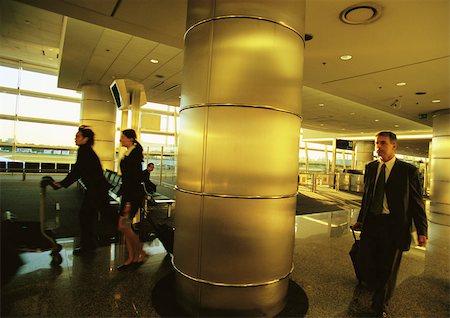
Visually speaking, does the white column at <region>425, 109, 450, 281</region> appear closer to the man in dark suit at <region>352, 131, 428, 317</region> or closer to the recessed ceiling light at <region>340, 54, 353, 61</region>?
the recessed ceiling light at <region>340, 54, 353, 61</region>

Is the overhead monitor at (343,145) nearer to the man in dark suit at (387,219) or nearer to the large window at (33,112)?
the large window at (33,112)

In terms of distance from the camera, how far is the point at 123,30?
4742 millimetres

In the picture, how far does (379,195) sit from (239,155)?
1.55 meters

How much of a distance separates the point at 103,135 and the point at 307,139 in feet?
66.4

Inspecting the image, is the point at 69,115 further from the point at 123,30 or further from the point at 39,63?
the point at 123,30

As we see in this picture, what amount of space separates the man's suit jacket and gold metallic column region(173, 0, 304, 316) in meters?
1.09

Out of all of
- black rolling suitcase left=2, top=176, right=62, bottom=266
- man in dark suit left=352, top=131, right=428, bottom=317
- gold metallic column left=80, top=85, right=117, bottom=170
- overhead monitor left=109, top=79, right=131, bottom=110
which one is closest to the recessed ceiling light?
man in dark suit left=352, top=131, right=428, bottom=317

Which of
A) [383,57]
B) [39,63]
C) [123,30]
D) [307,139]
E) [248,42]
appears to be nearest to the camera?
[248,42]

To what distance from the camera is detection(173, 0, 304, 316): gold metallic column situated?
2.36 m

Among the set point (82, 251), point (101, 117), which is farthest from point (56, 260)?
point (101, 117)

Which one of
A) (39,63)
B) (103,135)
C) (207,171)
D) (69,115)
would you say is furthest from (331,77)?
(69,115)

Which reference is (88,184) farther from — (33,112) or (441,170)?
(33,112)

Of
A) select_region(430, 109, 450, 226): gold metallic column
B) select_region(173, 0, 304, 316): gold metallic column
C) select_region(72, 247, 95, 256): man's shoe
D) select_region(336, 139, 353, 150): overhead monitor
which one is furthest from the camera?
select_region(336, 139, 353, 150): overhead monitor

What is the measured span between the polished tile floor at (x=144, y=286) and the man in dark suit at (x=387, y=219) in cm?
35
